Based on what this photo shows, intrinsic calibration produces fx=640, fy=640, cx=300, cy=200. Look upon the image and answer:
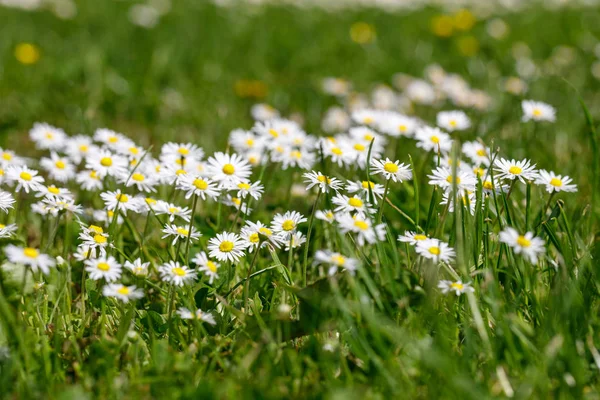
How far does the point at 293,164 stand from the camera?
2.37m

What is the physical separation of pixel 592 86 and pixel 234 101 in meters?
2.37

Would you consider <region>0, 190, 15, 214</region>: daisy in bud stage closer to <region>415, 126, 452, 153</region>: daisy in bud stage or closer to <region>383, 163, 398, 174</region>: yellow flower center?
<region>383, 163, 398, 174</region>: yellow flower center

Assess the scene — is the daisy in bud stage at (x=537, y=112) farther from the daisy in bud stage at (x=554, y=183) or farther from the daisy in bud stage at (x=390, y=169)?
the daisy in bud stage at (x=390, y=169)

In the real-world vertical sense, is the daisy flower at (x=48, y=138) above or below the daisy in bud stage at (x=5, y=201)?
above

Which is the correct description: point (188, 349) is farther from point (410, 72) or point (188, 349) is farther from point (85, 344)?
point (410, 72)

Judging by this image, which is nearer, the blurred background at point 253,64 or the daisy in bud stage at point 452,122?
the daisy in bud stage at point 452,122

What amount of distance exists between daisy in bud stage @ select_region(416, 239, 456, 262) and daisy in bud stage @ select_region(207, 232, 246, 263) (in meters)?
0.49

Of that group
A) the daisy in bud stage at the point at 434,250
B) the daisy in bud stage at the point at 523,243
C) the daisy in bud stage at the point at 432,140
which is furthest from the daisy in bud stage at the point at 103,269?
the daisy in bud stage at the point at 432,140

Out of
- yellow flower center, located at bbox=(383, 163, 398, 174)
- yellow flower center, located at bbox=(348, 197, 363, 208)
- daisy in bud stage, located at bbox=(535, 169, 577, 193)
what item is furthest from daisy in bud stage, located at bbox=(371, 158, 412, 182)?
daisy in bud stage, located at bbox=(535, 169, 577, 193)

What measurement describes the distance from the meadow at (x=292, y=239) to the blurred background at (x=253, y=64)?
0.03m

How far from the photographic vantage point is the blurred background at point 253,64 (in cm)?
362

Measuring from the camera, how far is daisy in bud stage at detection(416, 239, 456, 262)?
1619 mm

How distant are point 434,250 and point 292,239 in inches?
16.5

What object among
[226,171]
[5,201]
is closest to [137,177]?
[226,171]
